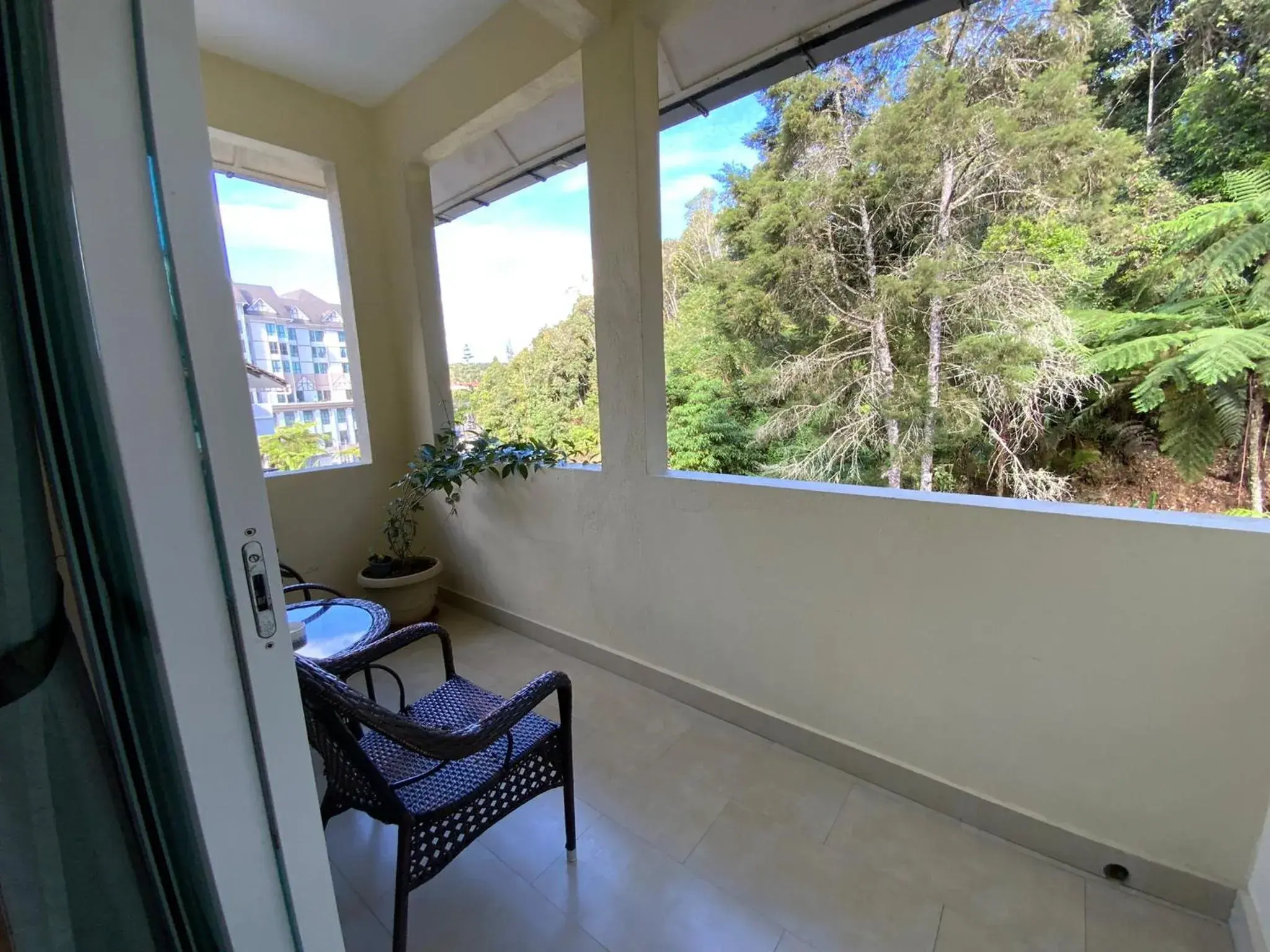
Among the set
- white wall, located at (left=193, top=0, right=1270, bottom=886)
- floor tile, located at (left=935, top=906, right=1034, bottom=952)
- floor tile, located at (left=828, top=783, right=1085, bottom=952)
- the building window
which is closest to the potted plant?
white wall, located at (left=193, top=0, right=1270, bottom=886)

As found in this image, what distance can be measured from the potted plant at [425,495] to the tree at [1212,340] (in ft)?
8.16

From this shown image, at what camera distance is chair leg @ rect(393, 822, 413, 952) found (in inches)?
40.9

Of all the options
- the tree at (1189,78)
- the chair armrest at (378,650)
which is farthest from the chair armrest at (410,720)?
the tree at (1189,78)

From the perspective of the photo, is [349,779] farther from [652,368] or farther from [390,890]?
[652,368]

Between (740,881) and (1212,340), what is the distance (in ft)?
7.86

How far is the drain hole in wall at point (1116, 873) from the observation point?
4.19 feet

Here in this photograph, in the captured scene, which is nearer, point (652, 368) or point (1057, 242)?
point (652, 368)

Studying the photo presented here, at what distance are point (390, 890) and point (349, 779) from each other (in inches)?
19.0

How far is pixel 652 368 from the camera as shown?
1.94m

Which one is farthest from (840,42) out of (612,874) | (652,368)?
(612,874)

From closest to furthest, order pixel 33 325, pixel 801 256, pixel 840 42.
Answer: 1. pixel 33 325
2. pixel 840 42
3. pixel 801 256

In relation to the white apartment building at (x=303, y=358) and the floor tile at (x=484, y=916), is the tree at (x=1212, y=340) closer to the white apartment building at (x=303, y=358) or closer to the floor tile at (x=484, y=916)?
the floor tile at (x=484, y=916)

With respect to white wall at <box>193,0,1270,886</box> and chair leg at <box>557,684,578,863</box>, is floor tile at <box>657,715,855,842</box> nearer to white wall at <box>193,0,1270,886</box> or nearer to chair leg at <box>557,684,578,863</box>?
white wall at <box>193,0,1270,886</box>

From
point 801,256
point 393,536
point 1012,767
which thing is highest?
point 801,256
